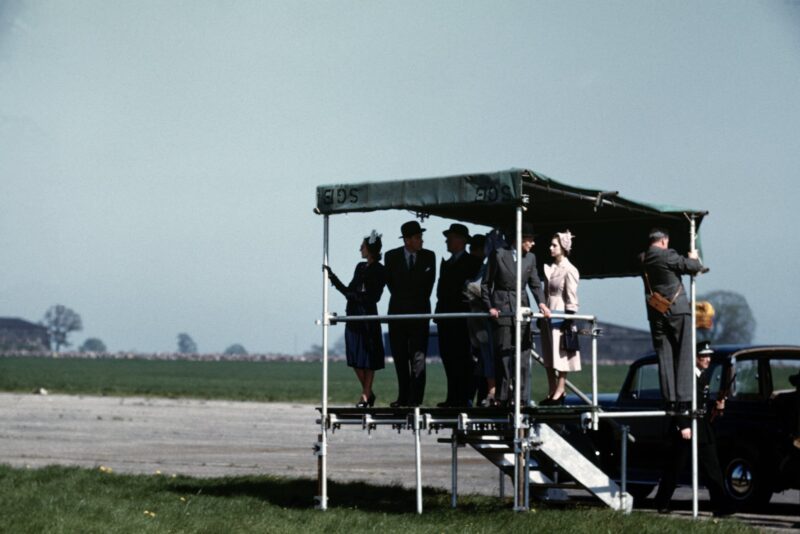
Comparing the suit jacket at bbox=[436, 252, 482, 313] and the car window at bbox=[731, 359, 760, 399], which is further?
the car window at bbox=[731, 359, 760, 399]

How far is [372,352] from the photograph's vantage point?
589 inches

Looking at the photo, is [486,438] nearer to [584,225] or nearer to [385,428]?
[584,225]

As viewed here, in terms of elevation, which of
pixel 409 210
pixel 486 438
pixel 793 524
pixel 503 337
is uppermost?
pixel 409 210

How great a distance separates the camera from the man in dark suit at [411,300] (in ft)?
47.6

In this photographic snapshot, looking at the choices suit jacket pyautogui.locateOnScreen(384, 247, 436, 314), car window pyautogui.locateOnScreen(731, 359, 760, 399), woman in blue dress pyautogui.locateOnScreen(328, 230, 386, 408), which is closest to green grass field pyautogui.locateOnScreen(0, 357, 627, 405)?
car window pyautogui.locateOnScreen(731, 359, 760, 399)

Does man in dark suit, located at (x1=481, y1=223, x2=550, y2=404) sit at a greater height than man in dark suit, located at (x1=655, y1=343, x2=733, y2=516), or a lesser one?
greater

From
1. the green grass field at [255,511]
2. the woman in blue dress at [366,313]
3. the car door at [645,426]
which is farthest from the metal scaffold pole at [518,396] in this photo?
the car door at [645,426]

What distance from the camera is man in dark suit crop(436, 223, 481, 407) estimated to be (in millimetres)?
14695

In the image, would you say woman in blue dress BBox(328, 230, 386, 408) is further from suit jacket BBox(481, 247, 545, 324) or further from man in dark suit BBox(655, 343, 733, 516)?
man in dark suit BBox(655, 343, 733, 516)

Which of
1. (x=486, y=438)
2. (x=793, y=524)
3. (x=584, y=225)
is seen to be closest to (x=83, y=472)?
(x=486, y=438)

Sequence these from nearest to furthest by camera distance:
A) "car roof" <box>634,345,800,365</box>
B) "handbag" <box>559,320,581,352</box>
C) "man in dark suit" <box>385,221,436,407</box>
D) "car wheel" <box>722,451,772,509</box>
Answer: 1. "handbag" <box>559,320,581,352</box>
2. "man in dark suit" <box>385,221,436,407</box>
3. "car wheel" <box>722,451,772,509</box>
4. "car roof" <box>634,345,800,365</box>

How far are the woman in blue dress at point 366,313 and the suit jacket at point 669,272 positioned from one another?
2756mm

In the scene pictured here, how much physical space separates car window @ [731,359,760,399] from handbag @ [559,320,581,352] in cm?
253

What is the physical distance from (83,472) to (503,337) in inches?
244
